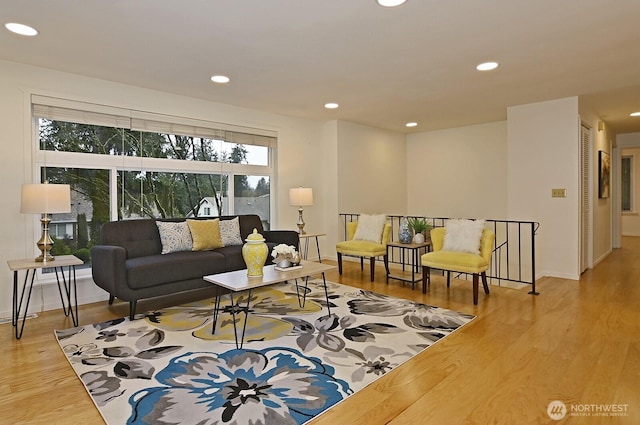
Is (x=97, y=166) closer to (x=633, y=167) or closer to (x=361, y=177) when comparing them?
(x=361, y=177)

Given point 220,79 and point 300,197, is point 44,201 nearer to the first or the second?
point 220,79

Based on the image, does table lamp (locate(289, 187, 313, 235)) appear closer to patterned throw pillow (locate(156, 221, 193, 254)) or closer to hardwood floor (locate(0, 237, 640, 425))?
patterned throw pillow (locate(156, 221, 193, 254))

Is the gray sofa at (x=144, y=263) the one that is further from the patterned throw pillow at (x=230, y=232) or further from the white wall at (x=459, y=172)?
the white wall at (x=459, y=172)

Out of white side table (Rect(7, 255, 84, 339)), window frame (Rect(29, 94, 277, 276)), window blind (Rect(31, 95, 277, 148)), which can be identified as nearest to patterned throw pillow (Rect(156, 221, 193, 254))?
window frame (Rect(29, 94, 277, 276))

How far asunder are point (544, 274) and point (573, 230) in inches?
27.7

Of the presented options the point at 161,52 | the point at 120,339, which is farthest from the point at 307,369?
the point at 161,52

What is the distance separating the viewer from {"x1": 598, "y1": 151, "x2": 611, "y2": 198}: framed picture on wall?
584 centimetres

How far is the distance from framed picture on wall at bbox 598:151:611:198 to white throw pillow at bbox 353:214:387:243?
3.68 m

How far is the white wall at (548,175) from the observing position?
4809 millimetres

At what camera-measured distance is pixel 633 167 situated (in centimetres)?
948

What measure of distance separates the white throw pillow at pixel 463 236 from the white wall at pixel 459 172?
2.90m

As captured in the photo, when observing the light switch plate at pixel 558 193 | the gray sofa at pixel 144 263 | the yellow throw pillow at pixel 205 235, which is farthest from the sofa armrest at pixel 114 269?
the light switch plate at pixel 558 193

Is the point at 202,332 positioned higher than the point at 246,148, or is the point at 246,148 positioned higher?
the point at 246,148

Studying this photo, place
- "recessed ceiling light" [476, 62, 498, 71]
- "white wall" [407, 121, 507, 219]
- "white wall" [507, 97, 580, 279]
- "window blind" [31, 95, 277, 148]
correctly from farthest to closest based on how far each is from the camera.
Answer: "white wall" [407, 121, 507, 219] → "white wall" [507, 97, 580, 279] → "window blind" [31, 95, 277, 148] → "recessed ceiling light" [476, 62, 498, 71]
